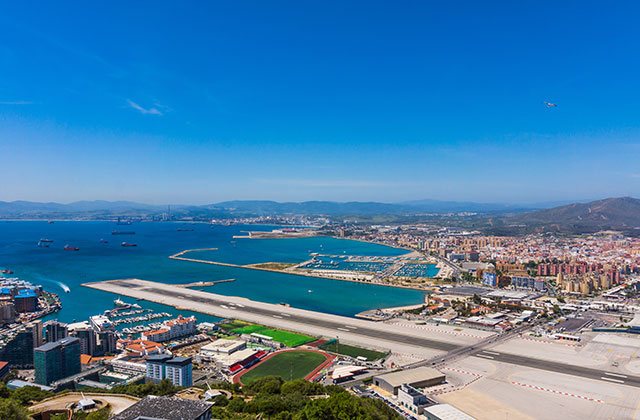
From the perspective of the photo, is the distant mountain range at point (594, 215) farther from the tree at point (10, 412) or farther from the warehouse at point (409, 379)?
the tree at point (10, 412)

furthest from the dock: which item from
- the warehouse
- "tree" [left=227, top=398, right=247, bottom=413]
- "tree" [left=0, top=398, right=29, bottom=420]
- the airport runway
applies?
"tree" [left=0, top=398, right=29, bottom=420]

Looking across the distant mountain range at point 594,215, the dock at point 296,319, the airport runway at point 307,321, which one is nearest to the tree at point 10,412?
the dock at point 296,319

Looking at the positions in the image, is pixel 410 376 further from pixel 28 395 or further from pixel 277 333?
pixel 28 395

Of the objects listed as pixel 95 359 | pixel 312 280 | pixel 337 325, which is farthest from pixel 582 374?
pixel 312 280

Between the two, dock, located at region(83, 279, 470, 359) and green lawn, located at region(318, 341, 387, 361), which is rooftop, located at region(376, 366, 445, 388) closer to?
green lawn, located at region(318, 341, 387, 361)

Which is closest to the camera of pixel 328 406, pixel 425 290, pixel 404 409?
pixel 328 406

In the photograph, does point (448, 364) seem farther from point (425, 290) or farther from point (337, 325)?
point (425, 290)

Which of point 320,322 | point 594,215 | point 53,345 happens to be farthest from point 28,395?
point 594,215
